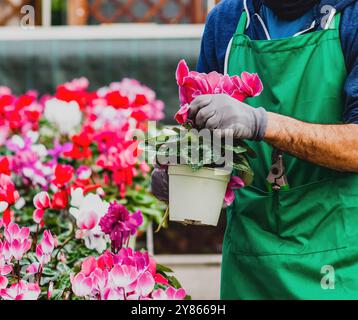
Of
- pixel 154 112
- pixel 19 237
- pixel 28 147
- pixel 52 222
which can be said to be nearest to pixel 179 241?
pixel 154 112

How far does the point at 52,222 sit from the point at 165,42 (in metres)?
2.62

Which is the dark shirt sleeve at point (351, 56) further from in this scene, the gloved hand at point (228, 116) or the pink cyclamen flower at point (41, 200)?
the pink cyclamen flower at point (41, 200)

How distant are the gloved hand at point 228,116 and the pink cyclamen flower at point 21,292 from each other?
55cm

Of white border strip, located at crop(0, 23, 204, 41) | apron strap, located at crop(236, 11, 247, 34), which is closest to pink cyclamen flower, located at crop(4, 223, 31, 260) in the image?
apron strap, located at crop(236, 11, 247, 34)

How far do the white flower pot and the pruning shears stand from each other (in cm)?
16

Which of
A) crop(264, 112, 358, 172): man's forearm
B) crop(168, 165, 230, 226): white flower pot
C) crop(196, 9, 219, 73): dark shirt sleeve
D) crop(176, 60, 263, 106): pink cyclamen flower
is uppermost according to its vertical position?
crop(196, 9, 219, 73): dark shirt sleeve

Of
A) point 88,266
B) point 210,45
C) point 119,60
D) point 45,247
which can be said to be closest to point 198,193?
point 88,266

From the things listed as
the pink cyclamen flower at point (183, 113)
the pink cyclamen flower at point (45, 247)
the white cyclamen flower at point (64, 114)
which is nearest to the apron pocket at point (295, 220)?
the pink cyclamen flower at point (183, 113)

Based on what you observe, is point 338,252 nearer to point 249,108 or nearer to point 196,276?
point 249,108

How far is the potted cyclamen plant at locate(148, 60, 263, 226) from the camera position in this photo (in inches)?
69.9

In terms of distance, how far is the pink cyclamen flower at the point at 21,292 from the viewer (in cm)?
184

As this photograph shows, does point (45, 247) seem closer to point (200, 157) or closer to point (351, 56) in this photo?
point (200, 157)

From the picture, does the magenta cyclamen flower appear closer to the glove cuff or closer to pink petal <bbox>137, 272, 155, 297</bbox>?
pink petal <bbox>137, 272, 155, 297</bbox>

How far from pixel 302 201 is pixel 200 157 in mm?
311
